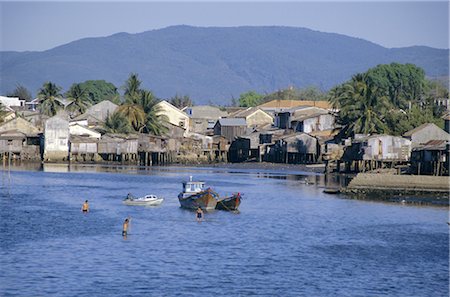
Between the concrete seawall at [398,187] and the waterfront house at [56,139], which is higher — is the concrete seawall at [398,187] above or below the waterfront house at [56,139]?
below

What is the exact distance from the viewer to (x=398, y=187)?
67625mm

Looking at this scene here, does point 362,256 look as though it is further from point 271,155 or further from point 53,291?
point 271,155

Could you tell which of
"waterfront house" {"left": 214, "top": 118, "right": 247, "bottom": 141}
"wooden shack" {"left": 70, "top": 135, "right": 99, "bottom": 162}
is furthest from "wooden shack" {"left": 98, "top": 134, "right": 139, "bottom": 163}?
"waterfront house" {"left": 214, "top": 118, "right": 247, "bottom": 141}

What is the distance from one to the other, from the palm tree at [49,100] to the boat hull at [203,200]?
227 ft

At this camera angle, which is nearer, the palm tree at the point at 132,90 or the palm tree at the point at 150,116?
the palm tree at the point at 150,116

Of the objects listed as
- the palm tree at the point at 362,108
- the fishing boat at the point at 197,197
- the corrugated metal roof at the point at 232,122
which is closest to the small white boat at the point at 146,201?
the fishing boat at the point at 197,197

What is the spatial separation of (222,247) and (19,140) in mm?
67036

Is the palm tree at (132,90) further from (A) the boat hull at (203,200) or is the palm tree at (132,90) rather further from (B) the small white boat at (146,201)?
(A) the boat hull at (203,200)

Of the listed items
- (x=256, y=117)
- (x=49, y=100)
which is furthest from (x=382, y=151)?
(x=49, y=100)

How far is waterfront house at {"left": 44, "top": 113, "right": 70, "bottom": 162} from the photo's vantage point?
101 metres

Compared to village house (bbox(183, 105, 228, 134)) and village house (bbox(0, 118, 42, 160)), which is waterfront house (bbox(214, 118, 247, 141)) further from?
village house (bbox(0, 118, 42, 160))

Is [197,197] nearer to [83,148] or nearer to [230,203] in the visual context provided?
[230,203]

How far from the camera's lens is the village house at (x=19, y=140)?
341 feet

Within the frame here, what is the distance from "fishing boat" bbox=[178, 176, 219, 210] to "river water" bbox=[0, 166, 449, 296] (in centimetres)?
84
